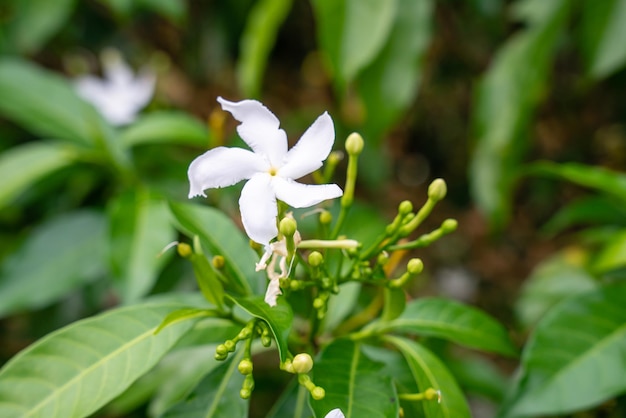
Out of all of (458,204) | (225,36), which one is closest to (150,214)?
(225,36)

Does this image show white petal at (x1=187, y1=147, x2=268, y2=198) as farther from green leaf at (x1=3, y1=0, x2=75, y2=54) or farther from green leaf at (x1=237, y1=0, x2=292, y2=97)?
green leaf at (x1=3, y1=0, x2=75, y2=54)

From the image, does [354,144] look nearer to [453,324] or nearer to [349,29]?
[453,324]

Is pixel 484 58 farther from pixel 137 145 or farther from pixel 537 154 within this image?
pixel 137 145

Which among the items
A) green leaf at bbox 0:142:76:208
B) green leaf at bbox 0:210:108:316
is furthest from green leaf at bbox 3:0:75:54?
green leaf at bbox 0:210:108:316

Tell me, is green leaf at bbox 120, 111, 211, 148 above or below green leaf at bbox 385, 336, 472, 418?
above

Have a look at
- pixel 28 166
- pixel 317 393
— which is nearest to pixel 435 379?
pixel 317 393

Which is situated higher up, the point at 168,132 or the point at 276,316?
the point at 168,132
